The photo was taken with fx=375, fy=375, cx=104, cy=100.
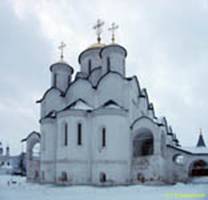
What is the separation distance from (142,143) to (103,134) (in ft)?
18.2

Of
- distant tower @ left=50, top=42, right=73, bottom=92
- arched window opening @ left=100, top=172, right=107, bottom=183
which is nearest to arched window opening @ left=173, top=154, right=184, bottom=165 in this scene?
arched window opening @ left=100, top=172, right=107, bottom=183

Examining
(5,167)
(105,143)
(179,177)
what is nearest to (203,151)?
(179,177)

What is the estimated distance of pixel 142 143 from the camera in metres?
29.5

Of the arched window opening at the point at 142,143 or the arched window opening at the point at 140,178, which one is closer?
the arched window opening at the point at 140,178

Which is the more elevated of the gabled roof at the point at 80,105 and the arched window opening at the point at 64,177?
the gabled roof at the point at 80,105

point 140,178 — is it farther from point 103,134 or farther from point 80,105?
point 80,105

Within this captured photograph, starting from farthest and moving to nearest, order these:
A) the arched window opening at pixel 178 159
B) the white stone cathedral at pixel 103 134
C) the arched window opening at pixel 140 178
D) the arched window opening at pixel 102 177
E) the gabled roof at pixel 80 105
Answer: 1. the arched window opening at pixel 178 159
2. the gabled roof at pixel 80 105
3. the arched window opening at pixel 140 178
4. the white stone cathedral at pixel 103 134
5. the arched window opening at pixel 102 177

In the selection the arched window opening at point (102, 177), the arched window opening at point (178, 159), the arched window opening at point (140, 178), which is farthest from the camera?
the arched window opening at point (178, 159)

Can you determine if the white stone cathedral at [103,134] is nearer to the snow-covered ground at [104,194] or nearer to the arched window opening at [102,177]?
the arched window opening at [102,177]

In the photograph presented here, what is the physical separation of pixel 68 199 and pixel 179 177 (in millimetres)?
15777

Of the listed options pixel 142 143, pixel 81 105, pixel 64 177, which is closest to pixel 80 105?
pixel 81 105

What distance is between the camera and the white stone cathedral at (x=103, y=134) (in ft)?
80.9

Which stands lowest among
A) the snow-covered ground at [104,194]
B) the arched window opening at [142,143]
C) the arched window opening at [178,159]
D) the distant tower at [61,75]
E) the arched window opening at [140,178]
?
the snow-covered ground at [104,194]

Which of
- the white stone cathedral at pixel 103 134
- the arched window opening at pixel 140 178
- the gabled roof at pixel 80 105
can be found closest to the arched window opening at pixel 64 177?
the white stone cathedral at pixel 103 134
